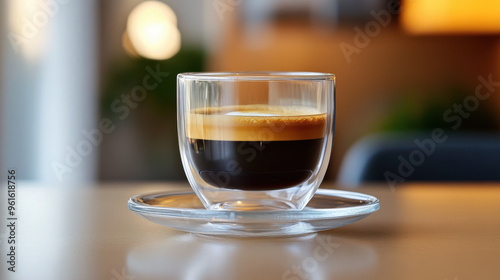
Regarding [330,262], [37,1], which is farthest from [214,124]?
[37,1]

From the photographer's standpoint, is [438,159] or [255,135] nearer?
[255,135]

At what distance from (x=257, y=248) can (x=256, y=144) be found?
0.12 metres

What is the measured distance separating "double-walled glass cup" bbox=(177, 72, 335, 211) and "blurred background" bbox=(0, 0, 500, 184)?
6.44 feet

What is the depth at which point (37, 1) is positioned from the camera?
2861 mm

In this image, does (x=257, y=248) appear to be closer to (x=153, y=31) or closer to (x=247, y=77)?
(x=247, y=77)

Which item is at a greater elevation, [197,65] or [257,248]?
[197,65]

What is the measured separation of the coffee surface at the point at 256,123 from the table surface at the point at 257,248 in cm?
10

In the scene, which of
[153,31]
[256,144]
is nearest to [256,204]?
[256,144]

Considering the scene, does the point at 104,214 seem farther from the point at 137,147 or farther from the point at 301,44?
the point at 137,147

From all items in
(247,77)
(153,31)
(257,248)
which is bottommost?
(257,248)

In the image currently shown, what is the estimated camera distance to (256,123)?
63 centimetres

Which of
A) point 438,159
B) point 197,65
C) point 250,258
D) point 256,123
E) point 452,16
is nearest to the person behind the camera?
point 250,258

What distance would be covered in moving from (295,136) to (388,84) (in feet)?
7.18

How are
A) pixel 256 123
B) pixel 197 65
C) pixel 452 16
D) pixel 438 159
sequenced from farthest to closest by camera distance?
1. pixel 197 65
2. pixel 452 16
3. pixel 438 159
4. pixel 256 123
